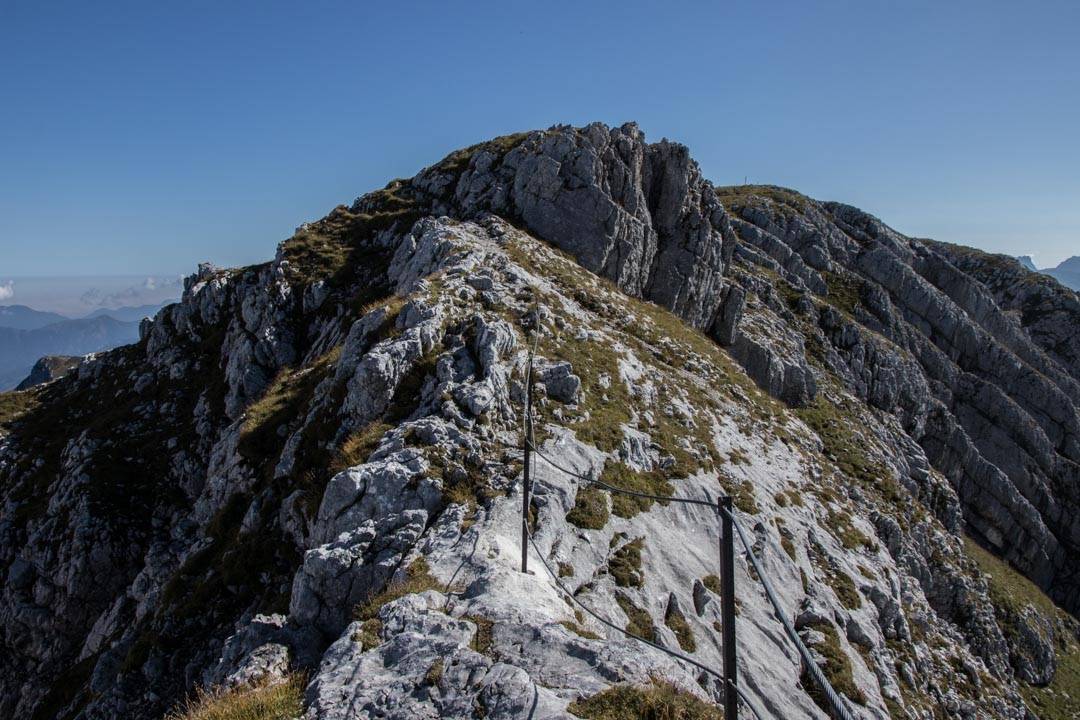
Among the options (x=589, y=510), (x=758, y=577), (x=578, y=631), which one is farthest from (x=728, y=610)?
(x=758, y=577)

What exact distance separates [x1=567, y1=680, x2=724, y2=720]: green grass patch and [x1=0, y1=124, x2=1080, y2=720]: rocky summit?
0.19 ft

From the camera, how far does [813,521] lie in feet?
89.6

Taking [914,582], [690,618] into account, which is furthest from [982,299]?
[690,618]

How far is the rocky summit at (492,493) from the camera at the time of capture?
484 inches

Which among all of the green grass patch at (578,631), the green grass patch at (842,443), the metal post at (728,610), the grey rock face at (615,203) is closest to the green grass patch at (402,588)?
the green grass patch at (578,631)

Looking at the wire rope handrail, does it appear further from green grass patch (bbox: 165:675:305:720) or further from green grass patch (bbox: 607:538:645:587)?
green grass patch (bbox: 165:675:305:720)

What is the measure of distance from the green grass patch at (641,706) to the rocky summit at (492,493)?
0.19ft

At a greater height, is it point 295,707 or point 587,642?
point 587,642

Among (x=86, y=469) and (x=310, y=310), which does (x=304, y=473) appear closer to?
(x=310, y=310)

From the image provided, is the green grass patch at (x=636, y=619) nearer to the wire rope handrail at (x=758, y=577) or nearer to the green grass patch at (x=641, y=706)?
the wire rope handrail at (x=758, y=577)

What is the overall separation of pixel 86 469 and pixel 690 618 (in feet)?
138

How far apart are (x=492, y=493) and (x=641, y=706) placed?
783cm

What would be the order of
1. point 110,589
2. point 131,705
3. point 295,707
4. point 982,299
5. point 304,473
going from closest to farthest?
1. point 295,707
2. point 131,705
3. point 304,473
4. point 110,589
5. point 982,299

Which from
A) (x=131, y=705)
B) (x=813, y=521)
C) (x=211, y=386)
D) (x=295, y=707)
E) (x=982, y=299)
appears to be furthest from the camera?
(x=982, y=299)
